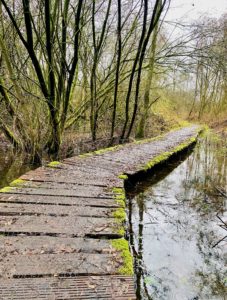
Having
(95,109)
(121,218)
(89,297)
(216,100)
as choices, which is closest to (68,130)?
(95,109)

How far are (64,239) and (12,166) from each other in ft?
13.8

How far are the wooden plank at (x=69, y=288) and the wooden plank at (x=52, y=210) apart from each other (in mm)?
1016

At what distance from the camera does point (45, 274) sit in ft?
6.25

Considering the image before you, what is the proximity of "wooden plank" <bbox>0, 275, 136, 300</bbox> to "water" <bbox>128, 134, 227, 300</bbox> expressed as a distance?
22.6 inches

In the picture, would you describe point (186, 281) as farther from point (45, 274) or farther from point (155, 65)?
point (155, 65)

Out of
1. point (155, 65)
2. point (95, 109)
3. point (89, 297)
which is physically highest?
point (155, 65)

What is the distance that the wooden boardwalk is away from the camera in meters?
1.81

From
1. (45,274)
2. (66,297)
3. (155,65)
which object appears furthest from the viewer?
(155,65)

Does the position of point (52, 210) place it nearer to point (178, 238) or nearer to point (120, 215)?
point (120, 215)

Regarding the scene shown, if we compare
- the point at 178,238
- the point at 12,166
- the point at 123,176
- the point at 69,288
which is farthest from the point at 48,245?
the point at 12,166

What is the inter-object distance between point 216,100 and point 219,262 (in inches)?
845

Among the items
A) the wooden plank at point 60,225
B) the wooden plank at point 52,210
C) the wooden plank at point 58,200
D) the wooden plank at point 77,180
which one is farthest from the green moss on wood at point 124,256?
the wooden plank at point 77,180

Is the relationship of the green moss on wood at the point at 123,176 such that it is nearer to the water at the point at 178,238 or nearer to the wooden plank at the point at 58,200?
the water at the point at 178,238

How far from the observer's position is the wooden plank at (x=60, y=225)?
97.3 inches
